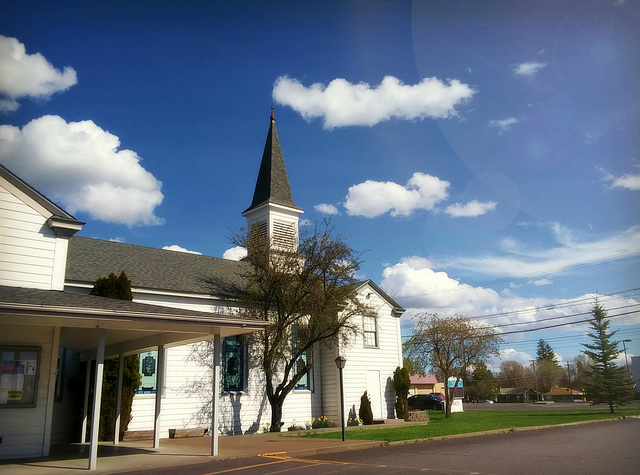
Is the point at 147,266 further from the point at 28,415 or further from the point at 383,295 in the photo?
the point at 383,295

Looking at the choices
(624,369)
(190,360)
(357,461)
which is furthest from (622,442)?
(624,369)

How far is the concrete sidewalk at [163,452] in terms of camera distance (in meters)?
11.0

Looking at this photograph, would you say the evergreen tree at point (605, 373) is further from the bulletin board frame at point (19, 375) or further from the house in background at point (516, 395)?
the house in background at point (516, 395)

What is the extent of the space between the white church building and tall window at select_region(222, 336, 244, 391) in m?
0.05

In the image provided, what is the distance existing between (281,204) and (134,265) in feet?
29.5

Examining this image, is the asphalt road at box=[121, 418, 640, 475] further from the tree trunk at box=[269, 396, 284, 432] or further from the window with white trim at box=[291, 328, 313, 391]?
the window with white trim at box=[291, 328, 313, 391]

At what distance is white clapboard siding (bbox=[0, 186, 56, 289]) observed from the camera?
13.8 m

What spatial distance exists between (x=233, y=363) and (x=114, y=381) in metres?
5.55

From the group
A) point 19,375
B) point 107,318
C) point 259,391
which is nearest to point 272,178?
point 259,391

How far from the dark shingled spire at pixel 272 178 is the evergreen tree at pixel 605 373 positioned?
76.2 ft

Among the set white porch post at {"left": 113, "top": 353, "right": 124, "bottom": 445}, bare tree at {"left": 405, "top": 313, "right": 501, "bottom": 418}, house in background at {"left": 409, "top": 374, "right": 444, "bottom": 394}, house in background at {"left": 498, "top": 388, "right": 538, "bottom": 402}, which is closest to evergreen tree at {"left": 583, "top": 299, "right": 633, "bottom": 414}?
bare tree at {"left": 405, "top": 313, "right": 501, "bottom": 418}

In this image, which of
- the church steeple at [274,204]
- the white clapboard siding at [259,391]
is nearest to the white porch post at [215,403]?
the white clapboard siding at [259,391]

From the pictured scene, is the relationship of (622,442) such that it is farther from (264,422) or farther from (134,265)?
(134,265)

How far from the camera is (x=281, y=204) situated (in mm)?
27469
